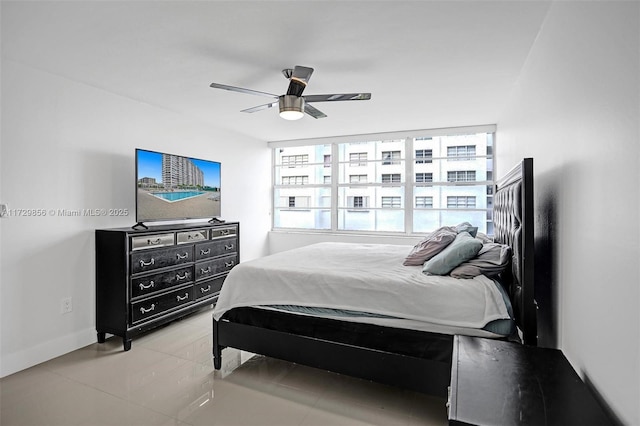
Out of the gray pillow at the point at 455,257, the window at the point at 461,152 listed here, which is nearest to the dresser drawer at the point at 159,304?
the gray pillow at the point at 455,257

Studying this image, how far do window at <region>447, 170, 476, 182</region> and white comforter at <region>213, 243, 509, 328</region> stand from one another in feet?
9.63

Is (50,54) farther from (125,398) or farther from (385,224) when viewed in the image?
(385,224)

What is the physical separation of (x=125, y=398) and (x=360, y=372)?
1651mm

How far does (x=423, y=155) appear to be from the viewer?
18.0ft

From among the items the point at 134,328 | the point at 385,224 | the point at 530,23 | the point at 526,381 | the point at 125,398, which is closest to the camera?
the point at 526,381

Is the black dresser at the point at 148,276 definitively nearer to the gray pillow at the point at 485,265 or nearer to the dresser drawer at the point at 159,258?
the dresser drawer at the point at 159,258

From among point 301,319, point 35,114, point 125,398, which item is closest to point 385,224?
point 301,319

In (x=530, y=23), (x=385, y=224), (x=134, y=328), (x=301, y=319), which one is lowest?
(x=134, y=328)

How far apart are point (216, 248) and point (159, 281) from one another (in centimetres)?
88

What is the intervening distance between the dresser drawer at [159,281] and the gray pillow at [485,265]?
2.81 metres

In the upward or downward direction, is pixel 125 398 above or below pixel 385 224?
below

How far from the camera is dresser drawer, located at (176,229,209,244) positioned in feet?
11.9

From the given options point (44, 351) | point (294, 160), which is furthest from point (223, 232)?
point (294, 160)

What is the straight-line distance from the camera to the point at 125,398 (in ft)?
7.52
